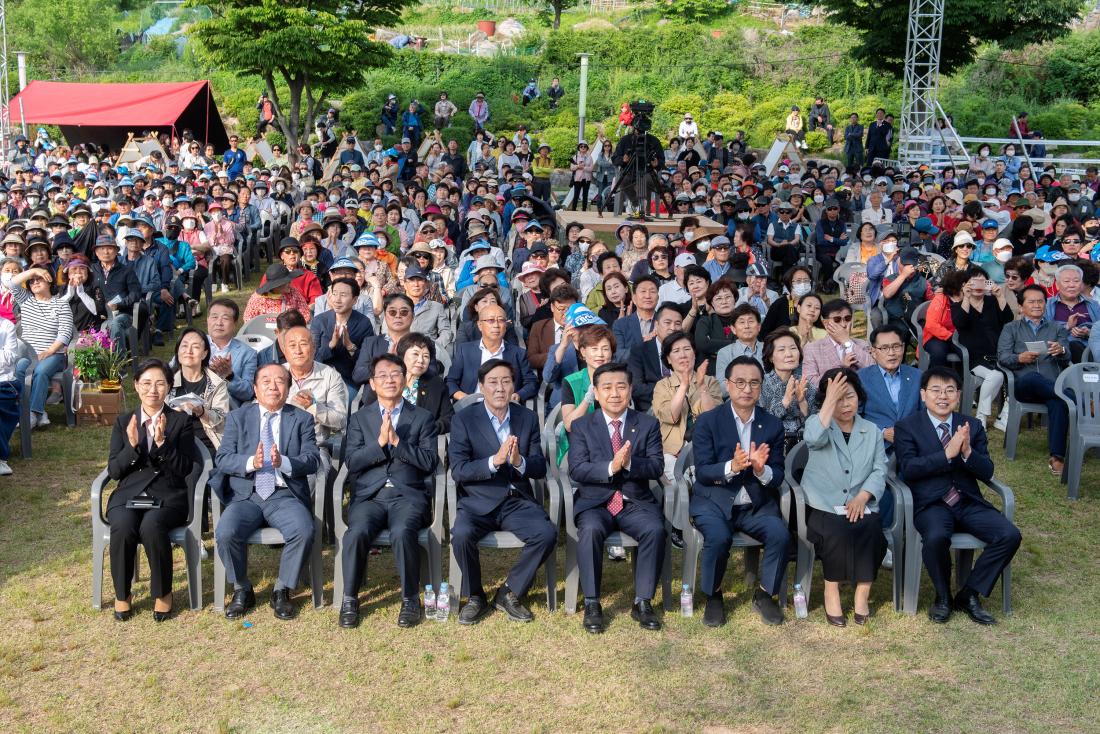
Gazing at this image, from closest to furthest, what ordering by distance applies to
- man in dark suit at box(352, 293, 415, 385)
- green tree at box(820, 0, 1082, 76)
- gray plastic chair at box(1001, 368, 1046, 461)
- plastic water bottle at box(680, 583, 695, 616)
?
plastic water bottle at box(680, 583, 695, 616) → man in dark suit at box(352, 293, 415, 385) → gray plastic chair at box(1001, 368, 1046, 461) → green tree at box(820, 0, 1082, 76)

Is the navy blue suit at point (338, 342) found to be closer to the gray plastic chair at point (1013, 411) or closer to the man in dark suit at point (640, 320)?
the man in dark suit at point (640, 320)

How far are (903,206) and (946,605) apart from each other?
10.9 metres

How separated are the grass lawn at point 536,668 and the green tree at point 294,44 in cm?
2029

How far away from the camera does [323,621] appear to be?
570cm

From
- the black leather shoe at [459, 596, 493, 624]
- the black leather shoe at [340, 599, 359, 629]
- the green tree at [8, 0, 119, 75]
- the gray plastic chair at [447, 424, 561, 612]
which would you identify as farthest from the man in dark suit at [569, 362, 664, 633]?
the green tree at [8, 0, 119, 75]

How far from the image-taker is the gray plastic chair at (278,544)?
226 inches

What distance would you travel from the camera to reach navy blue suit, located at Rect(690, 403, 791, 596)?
5793 mm

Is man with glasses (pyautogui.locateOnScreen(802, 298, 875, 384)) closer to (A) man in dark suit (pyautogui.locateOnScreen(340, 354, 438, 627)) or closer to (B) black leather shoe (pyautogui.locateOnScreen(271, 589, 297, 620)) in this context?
(A) man in dark suit (pyautogui.locateOnScreen(340, 354, 438, 627))

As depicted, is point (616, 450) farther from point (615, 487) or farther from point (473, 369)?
point (473, 369)

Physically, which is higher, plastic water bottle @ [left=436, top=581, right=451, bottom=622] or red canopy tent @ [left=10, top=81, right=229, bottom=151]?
red canopy tent @ [left=10, top=81, right=229, bottom=151]

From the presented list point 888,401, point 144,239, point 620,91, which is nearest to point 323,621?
point 888,401

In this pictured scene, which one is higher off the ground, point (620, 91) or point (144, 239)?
point (620, 91)

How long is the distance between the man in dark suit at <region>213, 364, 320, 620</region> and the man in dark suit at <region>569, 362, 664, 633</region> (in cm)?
140

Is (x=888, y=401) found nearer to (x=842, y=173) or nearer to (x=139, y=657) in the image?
(x=139, y=657)
